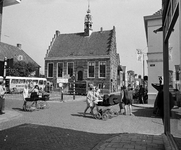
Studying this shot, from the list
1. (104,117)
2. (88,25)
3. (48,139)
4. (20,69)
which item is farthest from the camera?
(88,25)

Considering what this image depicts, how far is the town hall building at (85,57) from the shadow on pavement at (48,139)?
28397 mm

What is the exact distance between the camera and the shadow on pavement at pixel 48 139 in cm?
438

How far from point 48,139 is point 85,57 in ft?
109

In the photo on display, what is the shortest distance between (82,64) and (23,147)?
111 ft

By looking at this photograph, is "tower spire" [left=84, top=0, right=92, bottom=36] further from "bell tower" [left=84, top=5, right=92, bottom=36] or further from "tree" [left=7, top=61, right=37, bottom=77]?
"tree" [left=7, top=61, right=37, bottom=77]

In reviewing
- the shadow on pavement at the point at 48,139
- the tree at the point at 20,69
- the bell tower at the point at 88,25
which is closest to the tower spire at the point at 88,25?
the bell tower at the point at 88,25

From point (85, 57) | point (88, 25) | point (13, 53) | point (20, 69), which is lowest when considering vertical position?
point (20, 69)

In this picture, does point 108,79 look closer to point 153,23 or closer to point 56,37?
point 56,37

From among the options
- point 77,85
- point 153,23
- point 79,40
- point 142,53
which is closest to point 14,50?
point 79,40

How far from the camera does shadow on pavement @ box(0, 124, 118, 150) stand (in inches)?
173

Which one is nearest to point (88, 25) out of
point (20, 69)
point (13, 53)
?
point (20, 69)

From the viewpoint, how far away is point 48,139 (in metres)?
4.94

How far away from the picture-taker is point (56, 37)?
143 ft

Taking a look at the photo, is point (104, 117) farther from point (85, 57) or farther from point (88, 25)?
point (88, 25)
